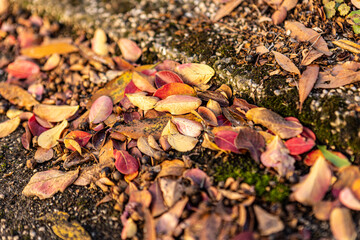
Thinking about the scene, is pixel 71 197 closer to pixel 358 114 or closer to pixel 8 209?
pixel 8 209

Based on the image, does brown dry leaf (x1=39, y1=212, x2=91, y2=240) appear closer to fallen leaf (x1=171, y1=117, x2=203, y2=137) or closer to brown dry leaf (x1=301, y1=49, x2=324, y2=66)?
fallen leaf (x1=171, y1=117, x2=203, y2=137)

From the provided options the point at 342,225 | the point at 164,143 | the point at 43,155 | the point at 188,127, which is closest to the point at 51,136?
the point at 43,155

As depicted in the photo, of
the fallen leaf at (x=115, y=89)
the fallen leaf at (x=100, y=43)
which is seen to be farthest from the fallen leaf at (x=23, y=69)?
the fallen leaf at (x=115, y=89)

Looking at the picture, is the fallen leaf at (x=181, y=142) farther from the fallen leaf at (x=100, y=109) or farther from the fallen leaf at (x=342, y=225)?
the fallen leaf at (x=342, y=225)

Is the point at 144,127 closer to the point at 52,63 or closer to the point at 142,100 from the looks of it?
the point at 142,100

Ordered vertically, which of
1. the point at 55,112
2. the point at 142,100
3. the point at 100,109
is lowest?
the point at 55,112

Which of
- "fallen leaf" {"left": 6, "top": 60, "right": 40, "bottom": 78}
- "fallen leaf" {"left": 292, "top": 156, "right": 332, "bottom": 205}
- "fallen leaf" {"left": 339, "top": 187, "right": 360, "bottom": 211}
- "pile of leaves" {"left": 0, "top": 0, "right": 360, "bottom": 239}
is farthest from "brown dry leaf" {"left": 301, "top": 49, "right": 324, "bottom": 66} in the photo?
"fallen leaf" {"left": 6, "top": 60, "right": 40, "bottom": 78}

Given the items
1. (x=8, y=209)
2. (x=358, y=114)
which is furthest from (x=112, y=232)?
(x=358, y=114)
